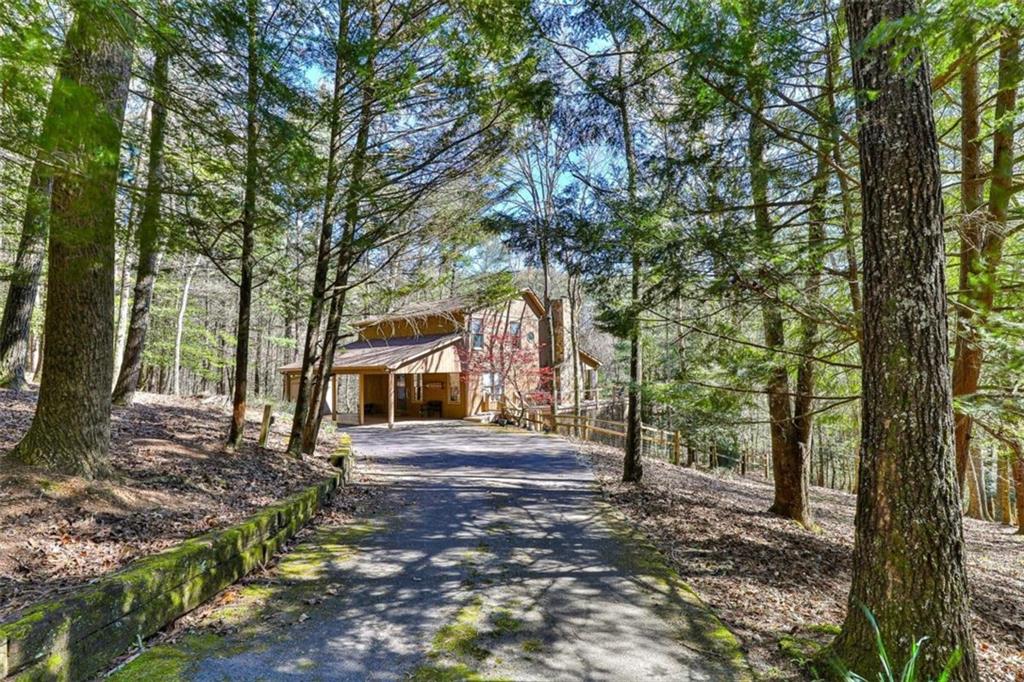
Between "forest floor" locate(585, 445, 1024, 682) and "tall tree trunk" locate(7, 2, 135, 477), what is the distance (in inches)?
212

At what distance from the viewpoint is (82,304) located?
4.38 meters

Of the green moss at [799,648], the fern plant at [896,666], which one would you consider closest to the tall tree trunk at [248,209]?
the fern plant at [896,666]

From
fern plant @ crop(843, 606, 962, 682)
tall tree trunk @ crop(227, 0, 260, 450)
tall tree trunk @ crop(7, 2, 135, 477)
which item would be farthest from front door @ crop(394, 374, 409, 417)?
fern plant @ crop(843, 606, 962, 682)

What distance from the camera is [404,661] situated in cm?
309

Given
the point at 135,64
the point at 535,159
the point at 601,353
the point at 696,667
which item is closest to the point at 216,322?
the point at 535,159

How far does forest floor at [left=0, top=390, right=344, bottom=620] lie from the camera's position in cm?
317

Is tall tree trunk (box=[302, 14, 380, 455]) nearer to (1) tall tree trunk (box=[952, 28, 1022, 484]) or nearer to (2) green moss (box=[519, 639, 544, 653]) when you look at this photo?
(2) green moss (box=[519, 639, 544, 653])

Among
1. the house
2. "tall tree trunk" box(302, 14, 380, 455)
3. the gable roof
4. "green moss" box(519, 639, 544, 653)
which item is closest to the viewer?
"green moss" box(519, 639, 544, 653)

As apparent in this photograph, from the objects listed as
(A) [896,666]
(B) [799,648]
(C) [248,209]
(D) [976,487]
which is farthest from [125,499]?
(D) [976,487]

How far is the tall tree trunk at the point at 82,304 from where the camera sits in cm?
413

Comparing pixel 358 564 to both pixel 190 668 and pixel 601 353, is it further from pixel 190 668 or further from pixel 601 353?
pixel 601 353

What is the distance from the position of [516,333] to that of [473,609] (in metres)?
18.2

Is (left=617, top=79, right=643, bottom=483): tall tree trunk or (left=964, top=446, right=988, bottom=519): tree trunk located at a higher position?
(left=617, top=79, right=643, bottom=483): tall tree trunk

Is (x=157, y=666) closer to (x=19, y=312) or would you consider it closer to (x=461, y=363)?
(x=19, y=312)
